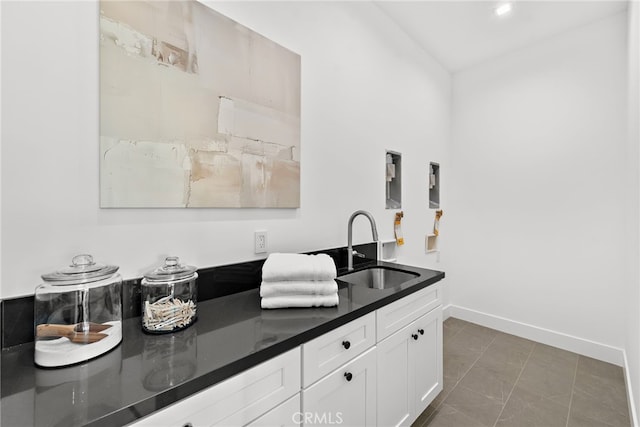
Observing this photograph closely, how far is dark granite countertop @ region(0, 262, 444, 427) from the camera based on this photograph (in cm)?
58

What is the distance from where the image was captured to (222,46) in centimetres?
126

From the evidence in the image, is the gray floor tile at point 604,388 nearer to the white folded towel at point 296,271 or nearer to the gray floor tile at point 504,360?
the gray floor tile at point 504,360

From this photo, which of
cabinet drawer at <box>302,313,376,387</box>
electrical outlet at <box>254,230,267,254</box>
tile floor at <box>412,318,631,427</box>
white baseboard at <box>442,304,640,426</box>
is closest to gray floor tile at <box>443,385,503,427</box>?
tile floor at <box>412,318,631,427</box>

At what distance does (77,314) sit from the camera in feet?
2.74

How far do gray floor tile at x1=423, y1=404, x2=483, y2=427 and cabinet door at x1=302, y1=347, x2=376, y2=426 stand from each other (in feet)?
2.03

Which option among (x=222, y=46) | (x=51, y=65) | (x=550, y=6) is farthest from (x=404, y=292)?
(x=550, y=6)

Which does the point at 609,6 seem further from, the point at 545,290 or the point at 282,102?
the point at 282,102

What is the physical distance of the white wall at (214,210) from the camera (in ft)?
2.76

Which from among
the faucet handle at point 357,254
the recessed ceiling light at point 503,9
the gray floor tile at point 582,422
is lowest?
the gray floor tile at point 582,422

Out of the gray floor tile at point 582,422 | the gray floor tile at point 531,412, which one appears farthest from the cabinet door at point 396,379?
the gray floor tile at point 582,422

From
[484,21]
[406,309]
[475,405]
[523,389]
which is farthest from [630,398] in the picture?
[484,21]

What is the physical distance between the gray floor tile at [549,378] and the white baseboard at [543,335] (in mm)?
238

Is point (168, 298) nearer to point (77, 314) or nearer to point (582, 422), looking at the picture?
point (77, 314)

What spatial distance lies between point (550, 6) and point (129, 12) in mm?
2748
